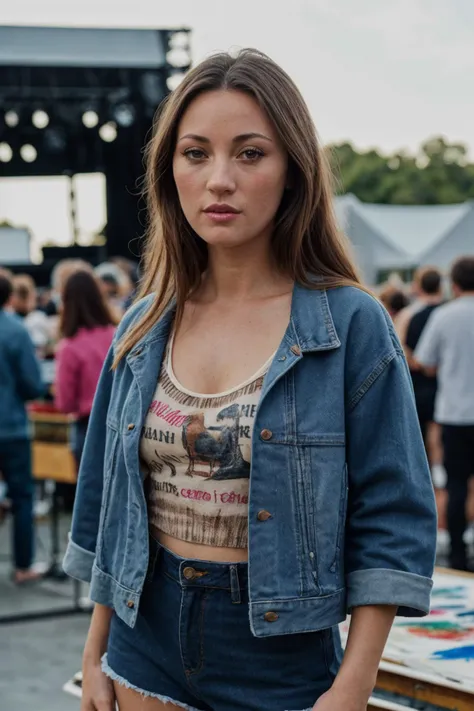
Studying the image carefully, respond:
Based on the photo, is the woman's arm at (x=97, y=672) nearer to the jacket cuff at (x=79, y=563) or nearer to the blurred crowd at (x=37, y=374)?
the jacket cuff at (x=79, y=563)

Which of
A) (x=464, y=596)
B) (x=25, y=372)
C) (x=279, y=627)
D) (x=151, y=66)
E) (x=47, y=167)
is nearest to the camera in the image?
(x=279, y=627)

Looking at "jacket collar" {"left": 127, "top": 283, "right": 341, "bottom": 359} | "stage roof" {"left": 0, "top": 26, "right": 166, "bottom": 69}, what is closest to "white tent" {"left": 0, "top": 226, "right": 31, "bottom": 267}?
"stage roof" {"left": 0, "top": 26, "right": 166, "bottom": 69}

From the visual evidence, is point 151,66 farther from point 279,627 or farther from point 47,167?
point 279,627

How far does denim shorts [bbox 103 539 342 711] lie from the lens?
65.1 inches

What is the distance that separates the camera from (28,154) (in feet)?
57.0

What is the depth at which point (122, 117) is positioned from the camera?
587 inches

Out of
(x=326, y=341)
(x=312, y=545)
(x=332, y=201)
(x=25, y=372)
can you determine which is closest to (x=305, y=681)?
(x=312, y=545)

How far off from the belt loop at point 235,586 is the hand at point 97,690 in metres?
0.36

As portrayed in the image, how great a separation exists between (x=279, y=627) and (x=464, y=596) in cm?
129

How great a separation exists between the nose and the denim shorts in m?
0.61

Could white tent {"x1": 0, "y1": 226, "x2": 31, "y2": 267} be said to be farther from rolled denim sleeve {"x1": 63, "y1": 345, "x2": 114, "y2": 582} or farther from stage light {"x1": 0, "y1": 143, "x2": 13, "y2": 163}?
rolled denim sleeve {"x1": 63, "y1": 345, "x2": 114, "y2": 582}

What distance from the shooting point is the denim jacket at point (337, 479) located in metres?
1.62

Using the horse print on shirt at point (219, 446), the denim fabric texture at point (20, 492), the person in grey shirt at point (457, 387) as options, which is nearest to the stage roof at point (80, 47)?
the denim fabric texture at point (20, 492)

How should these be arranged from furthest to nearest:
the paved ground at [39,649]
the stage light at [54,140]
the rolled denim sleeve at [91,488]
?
the stage light at [54,140] < the paved ground at [39,649] < the rolled denim sleeve at [91,488]
